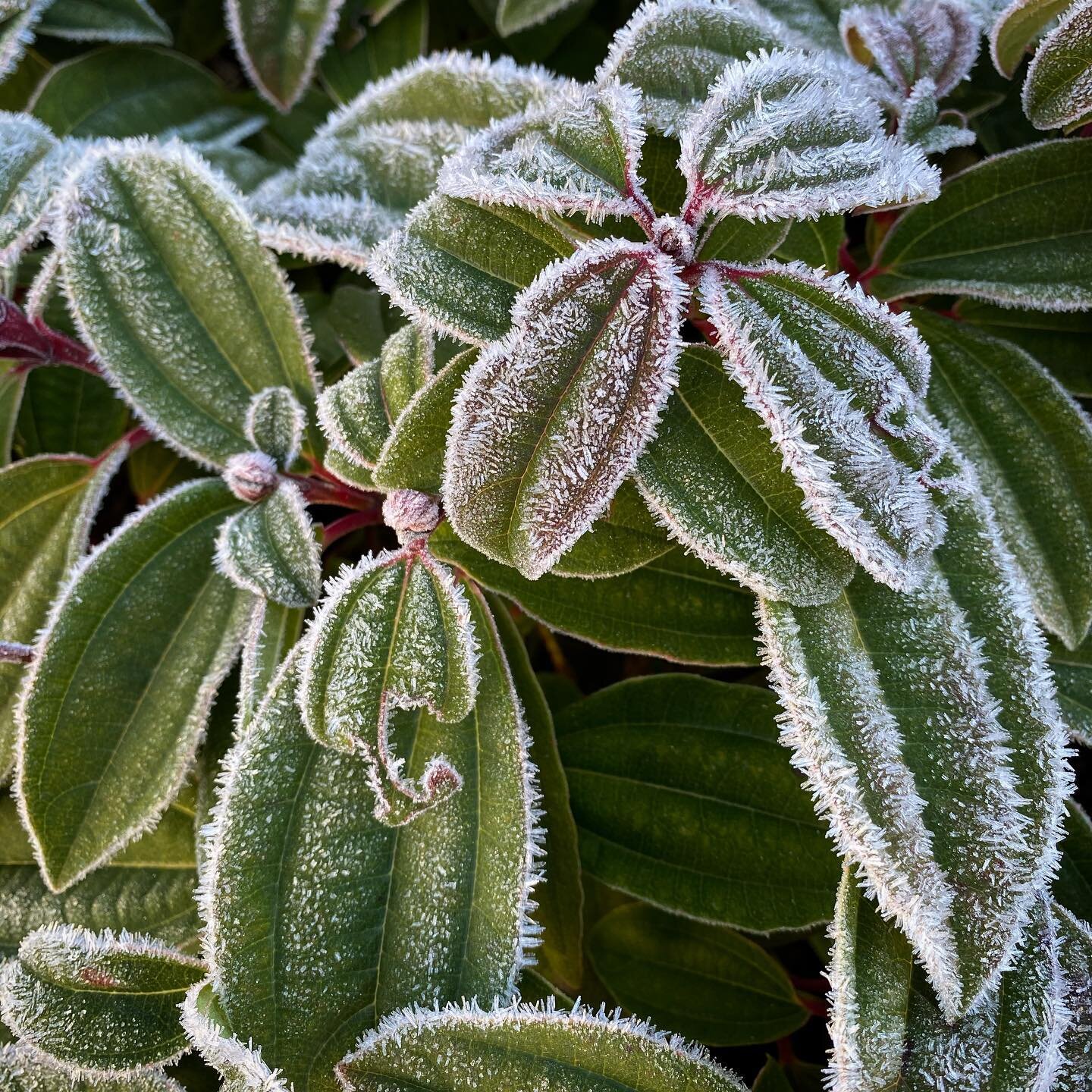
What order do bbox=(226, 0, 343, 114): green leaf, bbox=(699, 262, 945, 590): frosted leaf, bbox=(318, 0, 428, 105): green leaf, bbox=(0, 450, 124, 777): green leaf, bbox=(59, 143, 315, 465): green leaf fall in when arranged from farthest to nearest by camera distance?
bbox=(318, 0, 428, 105): green leaf → bbox=(226, 0, 343, 114): green leaf → bbox=(0, 450, 124, 777): green leaf → bbox=(59, 143, 315, 465): green leaf → bbox=(699, 262, 945, 590): frosted leaf

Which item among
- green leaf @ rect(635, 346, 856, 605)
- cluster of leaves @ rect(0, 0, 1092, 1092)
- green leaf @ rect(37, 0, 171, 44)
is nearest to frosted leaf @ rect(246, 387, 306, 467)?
cluster of leaves @ rect(0, 0, 1092, 1092)

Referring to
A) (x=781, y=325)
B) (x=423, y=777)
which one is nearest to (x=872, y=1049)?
(x=423, y=777)

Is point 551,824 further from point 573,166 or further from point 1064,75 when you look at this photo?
point 1064,75

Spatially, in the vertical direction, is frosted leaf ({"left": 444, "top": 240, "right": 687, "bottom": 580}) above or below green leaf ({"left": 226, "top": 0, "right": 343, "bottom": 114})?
below

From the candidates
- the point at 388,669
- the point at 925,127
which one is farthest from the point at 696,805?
the point at 925,127

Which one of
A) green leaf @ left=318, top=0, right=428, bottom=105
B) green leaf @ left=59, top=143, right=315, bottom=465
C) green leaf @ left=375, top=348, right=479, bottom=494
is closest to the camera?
green leaf @ left=375, top=348, right=479, bottom=494

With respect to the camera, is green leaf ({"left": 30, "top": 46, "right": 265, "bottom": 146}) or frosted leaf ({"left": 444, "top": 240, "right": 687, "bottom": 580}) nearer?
frosted leaf ({"left": 444, "top": 240, "right": 687, "bottom": 580})

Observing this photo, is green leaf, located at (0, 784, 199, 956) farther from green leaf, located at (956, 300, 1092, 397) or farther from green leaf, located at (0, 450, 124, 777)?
Answer: green leaf, located at (956, 300, 1092, 397)
